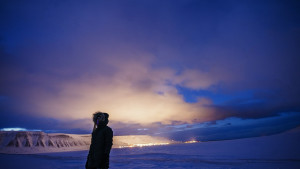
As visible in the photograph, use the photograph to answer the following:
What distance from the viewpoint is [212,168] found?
Answer: 17.2 m

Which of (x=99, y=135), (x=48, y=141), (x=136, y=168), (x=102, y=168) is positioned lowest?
(x=48, y=141)

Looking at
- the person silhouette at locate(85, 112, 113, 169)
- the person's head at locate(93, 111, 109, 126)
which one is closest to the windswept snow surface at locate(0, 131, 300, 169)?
the person silhouette at locate(85, 112, 113, 169)

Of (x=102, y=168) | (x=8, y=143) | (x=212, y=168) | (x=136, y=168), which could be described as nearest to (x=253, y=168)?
(x=212, y=168)

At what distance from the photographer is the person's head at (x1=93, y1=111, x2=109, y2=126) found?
568 centimetres

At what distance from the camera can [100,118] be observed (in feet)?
18.7

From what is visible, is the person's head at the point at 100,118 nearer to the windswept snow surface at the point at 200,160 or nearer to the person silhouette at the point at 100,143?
the person silhouette at the point at 100,143

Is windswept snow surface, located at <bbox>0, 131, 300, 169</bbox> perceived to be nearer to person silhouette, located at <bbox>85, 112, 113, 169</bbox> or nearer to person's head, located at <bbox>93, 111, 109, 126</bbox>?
person silhouette, located at <bbox>85, 112, 113, 169</bbox>

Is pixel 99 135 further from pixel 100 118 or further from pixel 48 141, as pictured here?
pixel 48 141

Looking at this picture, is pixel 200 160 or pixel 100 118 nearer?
pixel 100 118

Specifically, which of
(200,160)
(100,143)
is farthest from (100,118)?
(200,160)

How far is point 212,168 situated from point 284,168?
20.1 feet

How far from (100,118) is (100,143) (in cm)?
80

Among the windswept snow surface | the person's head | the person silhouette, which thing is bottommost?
the windswept snow surface

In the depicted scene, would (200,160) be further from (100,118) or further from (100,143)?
(100,118)
